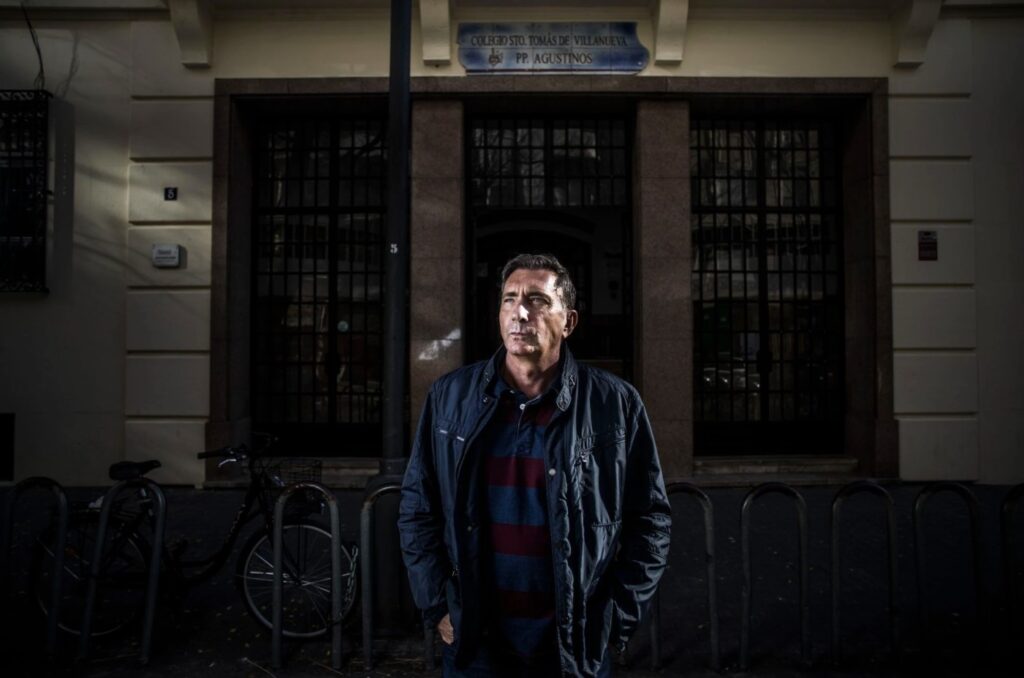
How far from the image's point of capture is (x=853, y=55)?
29.5 ft

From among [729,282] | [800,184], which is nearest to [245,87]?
[729,282]

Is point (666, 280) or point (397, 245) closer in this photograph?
point (397, 245)

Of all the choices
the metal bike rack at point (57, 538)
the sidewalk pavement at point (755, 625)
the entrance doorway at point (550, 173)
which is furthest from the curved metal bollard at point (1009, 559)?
the metal bike rack at point (57, 538)

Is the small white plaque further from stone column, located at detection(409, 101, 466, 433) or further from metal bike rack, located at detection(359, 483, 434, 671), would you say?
metal bike rack, located at detection(359, 483, 434, 671)

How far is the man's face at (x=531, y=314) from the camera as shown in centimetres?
240

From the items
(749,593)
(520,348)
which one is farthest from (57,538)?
(749,593)

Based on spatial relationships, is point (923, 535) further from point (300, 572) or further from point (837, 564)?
point (300, 572)

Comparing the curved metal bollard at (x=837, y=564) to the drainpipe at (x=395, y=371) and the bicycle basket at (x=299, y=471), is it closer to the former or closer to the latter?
the drainpipe at (x=395, y=371)

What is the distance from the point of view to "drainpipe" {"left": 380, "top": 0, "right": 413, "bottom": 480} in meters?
4.62

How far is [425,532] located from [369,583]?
2.00 metres

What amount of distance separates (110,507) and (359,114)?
688 cm

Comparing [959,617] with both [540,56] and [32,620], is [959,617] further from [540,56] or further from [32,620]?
[540,56]

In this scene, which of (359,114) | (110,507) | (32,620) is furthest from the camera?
(359,114)

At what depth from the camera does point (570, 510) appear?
229cm
